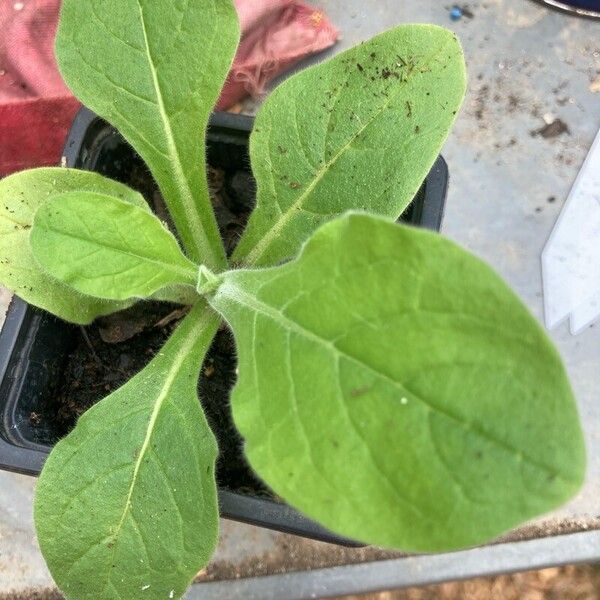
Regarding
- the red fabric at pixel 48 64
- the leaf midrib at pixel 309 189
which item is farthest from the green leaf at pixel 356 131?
the red fabric at pixel 48 64

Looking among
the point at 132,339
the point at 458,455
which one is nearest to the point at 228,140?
the point at 132,339

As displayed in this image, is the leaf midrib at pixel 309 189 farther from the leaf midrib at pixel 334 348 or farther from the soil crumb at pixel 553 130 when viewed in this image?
the soil crumb at pixel 553 130

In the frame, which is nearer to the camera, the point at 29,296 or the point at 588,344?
the point at 29,296

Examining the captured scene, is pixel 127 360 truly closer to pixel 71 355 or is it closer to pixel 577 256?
pixel 71 355

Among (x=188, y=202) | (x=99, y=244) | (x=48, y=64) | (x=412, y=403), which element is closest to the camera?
(x=412, y=403)

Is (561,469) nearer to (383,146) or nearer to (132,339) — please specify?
(383,146)

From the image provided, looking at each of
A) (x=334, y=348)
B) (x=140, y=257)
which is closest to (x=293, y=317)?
(x=334, y=348)

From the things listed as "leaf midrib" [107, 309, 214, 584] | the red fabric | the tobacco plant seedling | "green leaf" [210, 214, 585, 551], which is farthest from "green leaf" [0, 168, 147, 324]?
the red fabric
